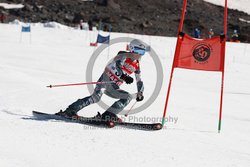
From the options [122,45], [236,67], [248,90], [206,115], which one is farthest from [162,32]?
[206,115]

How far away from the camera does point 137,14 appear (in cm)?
6494

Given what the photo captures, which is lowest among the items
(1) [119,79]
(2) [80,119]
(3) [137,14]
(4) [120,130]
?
(4) [120,130]

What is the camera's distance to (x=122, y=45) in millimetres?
28969

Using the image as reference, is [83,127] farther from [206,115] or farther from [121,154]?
[206,115]

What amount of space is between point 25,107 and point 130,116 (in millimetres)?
2196

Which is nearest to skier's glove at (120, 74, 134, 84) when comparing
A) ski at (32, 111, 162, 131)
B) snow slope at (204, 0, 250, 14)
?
ski at (32, 111, 162, 131)

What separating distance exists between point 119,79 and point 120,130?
3.11 feet

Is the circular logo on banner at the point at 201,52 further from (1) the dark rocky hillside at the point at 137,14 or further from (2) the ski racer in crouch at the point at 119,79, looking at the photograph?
(1) the dark rocky hillside at the point at 137,14

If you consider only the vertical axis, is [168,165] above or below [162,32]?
below

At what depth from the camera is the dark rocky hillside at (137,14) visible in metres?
55.6

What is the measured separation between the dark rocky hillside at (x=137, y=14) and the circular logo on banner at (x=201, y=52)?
141 feet

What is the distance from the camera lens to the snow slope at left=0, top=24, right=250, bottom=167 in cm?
530

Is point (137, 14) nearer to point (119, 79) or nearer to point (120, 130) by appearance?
point (119, 79)

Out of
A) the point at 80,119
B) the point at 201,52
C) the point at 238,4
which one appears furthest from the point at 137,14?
the point at 80,119
